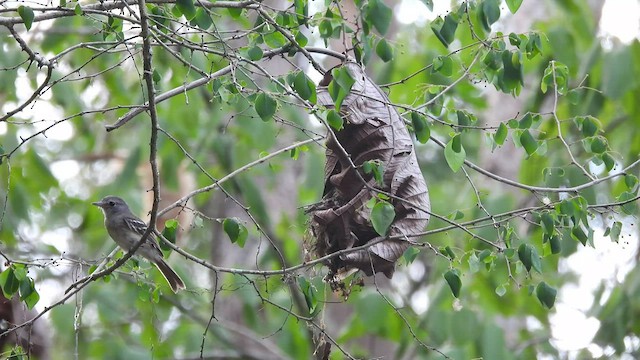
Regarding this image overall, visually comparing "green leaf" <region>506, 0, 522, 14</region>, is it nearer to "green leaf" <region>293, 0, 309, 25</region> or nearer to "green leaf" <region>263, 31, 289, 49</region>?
"green leaf" <region>293, 0, 309, 25</region>

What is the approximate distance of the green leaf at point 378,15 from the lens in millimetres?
4008

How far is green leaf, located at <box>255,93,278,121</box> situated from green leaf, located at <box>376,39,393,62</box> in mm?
526

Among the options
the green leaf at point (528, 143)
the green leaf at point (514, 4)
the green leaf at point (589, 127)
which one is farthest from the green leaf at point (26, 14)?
the green leaf at point (589, 127)

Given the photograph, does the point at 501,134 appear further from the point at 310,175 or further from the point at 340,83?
the point at 310,175

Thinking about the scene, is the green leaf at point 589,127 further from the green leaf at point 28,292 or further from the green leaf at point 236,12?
the green leaf at point 28,292

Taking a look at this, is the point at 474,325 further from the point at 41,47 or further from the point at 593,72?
the point at 41,47

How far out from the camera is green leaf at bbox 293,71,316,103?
432cm

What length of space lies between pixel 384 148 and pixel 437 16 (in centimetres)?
66

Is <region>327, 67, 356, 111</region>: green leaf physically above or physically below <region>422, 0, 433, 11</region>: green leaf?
below

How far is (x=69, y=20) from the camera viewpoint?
29.1 ft

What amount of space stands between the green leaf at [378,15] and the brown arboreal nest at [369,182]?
0.73 meters

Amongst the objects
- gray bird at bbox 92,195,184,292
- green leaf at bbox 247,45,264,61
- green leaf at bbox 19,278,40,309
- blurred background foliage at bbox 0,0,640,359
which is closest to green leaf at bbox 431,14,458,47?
blurred background foliage at bbox 0,0,640,359

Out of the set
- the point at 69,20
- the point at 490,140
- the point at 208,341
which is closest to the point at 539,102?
the point at 490,140

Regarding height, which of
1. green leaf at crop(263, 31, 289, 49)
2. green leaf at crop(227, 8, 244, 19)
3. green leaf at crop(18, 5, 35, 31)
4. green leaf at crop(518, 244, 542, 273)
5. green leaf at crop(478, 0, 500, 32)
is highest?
green leaf at crop(227, 8, 244, 19)
